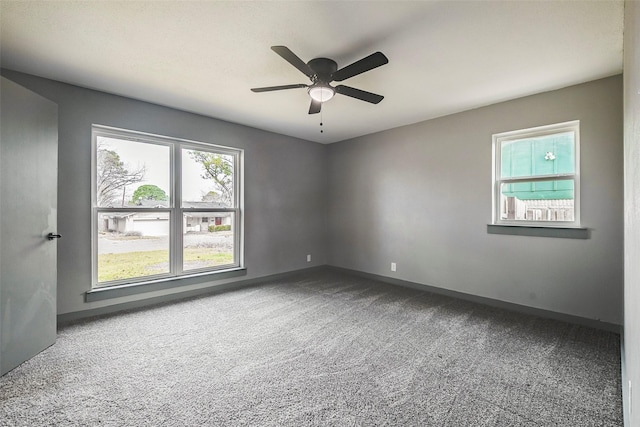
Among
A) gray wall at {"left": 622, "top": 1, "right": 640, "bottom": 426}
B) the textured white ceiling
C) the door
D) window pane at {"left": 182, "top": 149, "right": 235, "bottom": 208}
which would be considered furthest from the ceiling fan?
window pane at {"left": 182, "top": 149, "right": 235, "bottom": 208}

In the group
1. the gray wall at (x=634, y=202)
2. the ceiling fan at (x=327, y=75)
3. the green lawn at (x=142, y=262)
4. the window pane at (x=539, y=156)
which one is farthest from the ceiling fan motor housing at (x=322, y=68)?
the green lawn at (x=142, y=262)

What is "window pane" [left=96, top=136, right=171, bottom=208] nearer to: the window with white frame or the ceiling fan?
the ceiling fan

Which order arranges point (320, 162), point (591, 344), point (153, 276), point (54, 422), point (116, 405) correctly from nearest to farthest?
point (54, 422) → point (116, 405) → point (591, 344) → point (153, 276) → point (320, 162)

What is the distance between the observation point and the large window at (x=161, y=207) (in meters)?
3.25

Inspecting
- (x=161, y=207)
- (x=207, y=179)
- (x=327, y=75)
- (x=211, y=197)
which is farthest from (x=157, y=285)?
(x=327, y=75)

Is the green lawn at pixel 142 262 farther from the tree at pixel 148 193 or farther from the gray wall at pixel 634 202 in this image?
the gray wall at pixel 634 202

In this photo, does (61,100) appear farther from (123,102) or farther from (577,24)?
(577,24)

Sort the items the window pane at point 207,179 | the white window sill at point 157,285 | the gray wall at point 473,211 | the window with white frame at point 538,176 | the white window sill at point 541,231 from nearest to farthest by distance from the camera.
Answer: the gray wall at point 473,211 < the white window sill at point 541,231 < the window with white frame at point 538,176 < the white window sill at point 157,285 < the window pane at point 207,179

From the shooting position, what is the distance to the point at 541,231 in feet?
10.2

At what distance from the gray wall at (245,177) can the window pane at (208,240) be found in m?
0.26

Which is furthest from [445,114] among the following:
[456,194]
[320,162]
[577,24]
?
[320,162]

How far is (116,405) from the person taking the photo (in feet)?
5.56

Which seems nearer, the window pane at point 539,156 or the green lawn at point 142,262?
the window pane at point 539,156

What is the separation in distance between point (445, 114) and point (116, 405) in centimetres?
443
